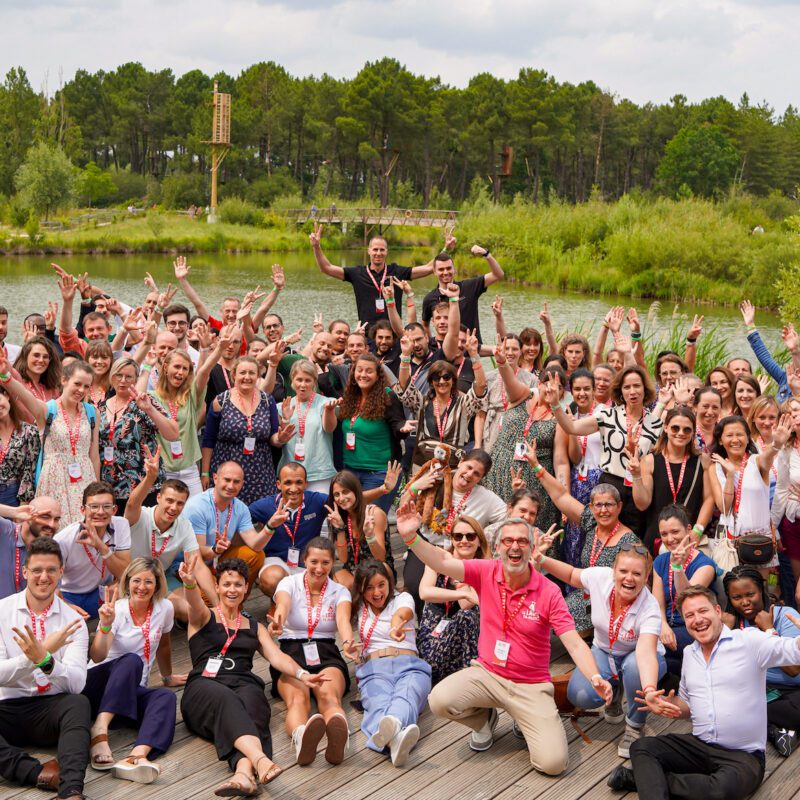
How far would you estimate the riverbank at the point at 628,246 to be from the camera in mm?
29109

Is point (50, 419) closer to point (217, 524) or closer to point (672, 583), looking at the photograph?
point (217, 524)

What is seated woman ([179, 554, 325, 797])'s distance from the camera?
163 inches

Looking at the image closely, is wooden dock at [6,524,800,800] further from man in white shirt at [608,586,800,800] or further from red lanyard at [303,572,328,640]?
red lanyard at [303,572,328,640]

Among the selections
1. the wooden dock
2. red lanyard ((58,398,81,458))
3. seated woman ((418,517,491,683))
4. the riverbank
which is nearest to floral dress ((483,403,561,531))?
seated woman ((418,517,491,683))

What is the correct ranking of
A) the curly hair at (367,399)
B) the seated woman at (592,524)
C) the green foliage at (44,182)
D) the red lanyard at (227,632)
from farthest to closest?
the green foliage at (44,182)
the curly hair at (367,399)
the seated woman at (592,524)
the red lanyard at (227,632)

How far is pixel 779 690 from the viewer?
4.71 metres

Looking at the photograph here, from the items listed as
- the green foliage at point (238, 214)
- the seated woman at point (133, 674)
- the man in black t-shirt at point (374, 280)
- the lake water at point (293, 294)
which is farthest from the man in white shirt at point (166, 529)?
the green foliage at point (238, 214)

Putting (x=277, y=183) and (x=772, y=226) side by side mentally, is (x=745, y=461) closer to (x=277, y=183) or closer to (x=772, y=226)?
(x=772, y=226)

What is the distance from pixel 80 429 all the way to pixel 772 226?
3314 cm

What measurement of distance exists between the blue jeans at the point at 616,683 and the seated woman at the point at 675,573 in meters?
0.22

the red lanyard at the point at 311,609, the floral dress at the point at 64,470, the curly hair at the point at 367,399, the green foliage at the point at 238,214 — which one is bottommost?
the red lanyard at the point at 311,609

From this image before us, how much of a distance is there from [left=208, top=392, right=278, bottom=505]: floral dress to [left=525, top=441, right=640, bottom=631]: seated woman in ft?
6.13

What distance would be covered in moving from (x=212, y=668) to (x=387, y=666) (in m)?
0.94

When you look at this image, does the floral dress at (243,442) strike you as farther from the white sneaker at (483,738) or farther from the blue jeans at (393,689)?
the white sneaker at (483,738)
